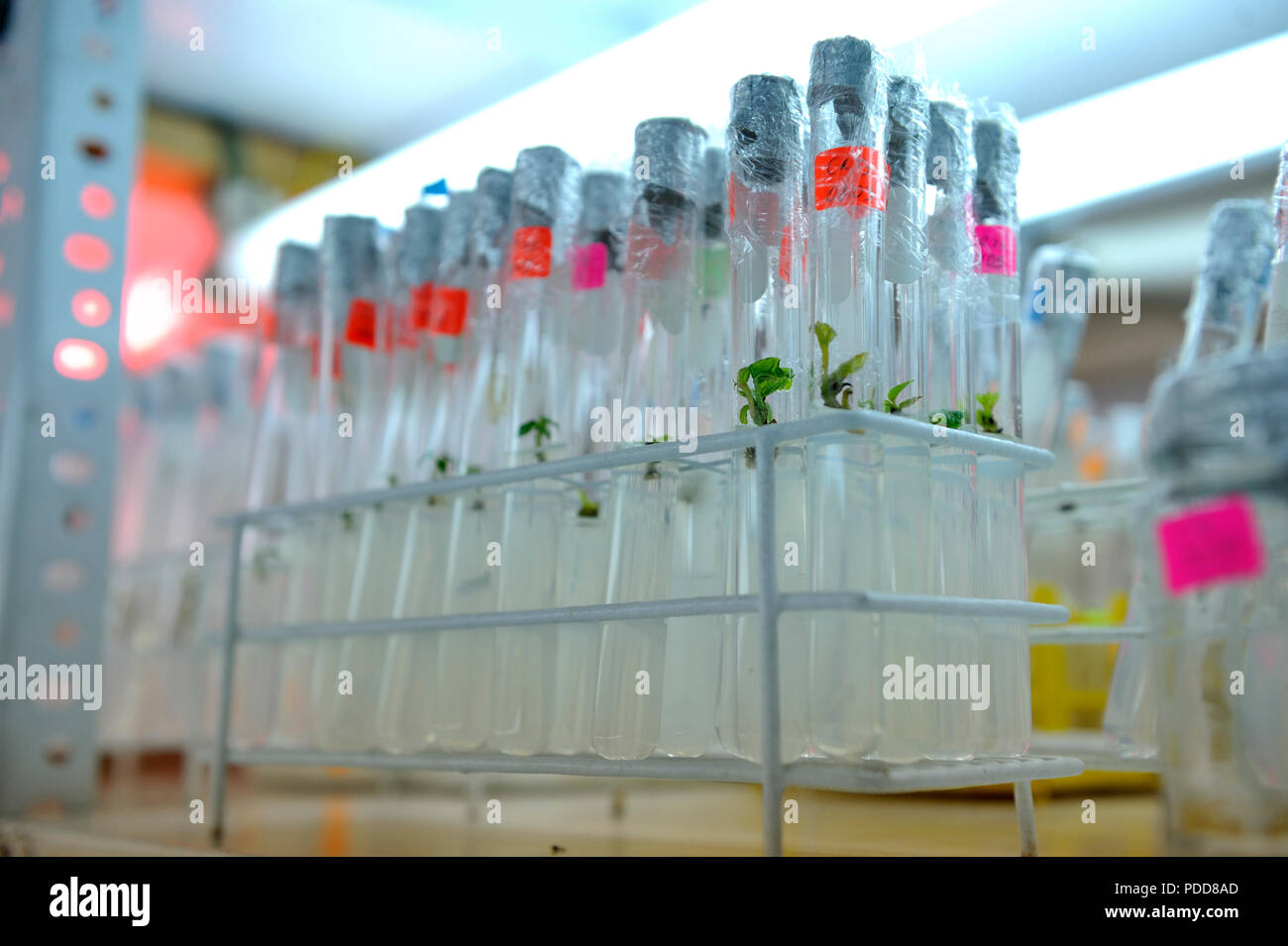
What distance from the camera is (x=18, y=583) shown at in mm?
1356

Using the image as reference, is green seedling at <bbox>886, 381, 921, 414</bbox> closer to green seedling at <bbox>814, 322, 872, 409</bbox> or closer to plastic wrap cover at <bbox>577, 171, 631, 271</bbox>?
green seedling at <bbox>814, 322, 872, 409</bbox>

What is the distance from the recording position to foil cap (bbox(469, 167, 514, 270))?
1.14 m

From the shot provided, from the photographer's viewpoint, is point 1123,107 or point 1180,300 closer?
point 1123,107

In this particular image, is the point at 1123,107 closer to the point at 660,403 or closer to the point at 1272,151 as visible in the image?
the point at 1272,151

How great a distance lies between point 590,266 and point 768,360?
0.95ft

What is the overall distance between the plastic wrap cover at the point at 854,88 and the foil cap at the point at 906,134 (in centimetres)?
3

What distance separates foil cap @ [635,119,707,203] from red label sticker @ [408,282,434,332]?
33cm

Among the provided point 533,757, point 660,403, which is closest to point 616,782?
point 533,757

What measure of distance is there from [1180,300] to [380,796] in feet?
8.33

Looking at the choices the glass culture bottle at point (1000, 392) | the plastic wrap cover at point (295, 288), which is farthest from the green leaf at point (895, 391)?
the plastic wrap cover at point (295, 288)

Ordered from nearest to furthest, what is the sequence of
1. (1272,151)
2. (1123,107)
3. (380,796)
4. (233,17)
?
(1123,107), (1272,151), (233,17), (380,796)

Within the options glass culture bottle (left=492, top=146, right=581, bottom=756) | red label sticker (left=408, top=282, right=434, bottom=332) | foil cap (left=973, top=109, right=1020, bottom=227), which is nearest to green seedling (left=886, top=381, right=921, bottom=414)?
foil cap (left=973, top=109, right=1020, bottom=227)

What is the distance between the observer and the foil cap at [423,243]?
1.22m

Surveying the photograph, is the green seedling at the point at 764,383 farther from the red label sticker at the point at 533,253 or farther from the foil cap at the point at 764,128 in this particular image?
the red label sticker at the point at 533,253
